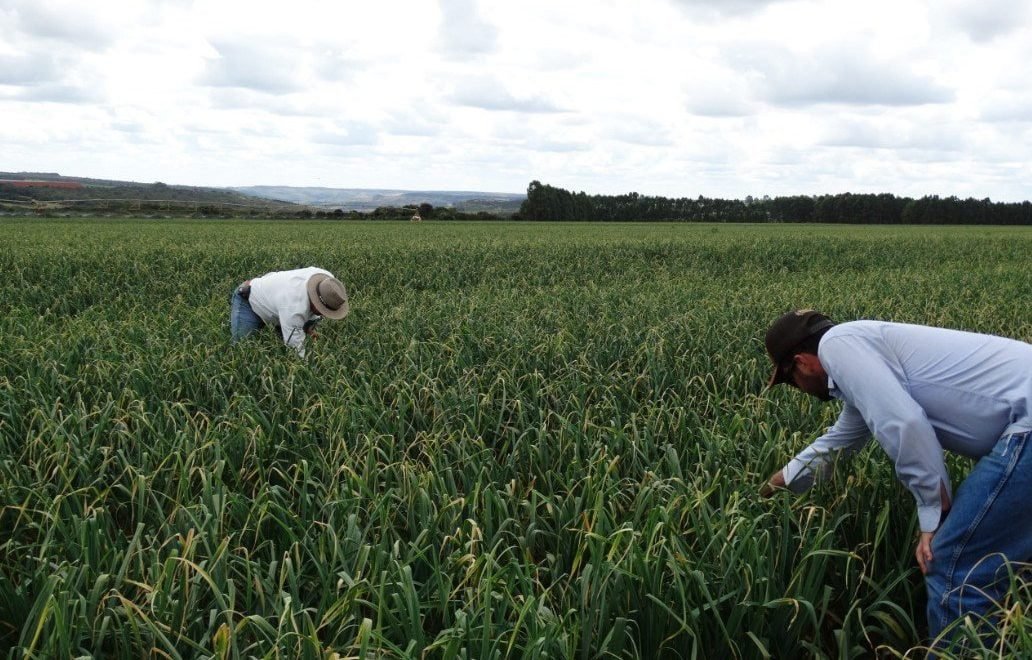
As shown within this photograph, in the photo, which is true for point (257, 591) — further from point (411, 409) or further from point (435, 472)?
point (411, 409)

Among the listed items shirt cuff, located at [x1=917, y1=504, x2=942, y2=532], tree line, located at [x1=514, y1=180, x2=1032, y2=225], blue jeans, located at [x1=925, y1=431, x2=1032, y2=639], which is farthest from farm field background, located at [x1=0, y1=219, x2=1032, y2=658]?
tree line, located at [x1=514, y1=180, x2=1032, y2=225]

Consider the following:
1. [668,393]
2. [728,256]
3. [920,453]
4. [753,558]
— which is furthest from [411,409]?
[728,256]

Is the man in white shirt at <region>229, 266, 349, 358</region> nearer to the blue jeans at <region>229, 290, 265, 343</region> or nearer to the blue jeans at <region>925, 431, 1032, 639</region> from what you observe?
the blue jeans at <region>229, 290, 265, 343</region>

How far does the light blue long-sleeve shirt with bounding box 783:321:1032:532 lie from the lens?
9.18ft

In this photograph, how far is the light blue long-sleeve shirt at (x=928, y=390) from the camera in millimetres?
2797

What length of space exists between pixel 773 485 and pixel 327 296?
445 centimetres

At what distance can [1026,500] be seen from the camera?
8.95 feet

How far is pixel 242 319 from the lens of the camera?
801cm

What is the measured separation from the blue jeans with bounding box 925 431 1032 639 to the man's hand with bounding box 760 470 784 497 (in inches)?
31.0

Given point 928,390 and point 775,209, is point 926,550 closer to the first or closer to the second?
point 928,390

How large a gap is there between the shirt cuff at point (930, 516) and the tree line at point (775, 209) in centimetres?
7650

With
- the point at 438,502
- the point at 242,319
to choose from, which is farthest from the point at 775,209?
the point at 438,502

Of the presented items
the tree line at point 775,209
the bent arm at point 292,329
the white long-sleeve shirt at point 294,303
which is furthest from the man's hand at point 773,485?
the tree line at point 775,209

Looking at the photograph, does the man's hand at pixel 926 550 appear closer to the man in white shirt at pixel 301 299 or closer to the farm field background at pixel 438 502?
the farm field background at pixel 438 502
